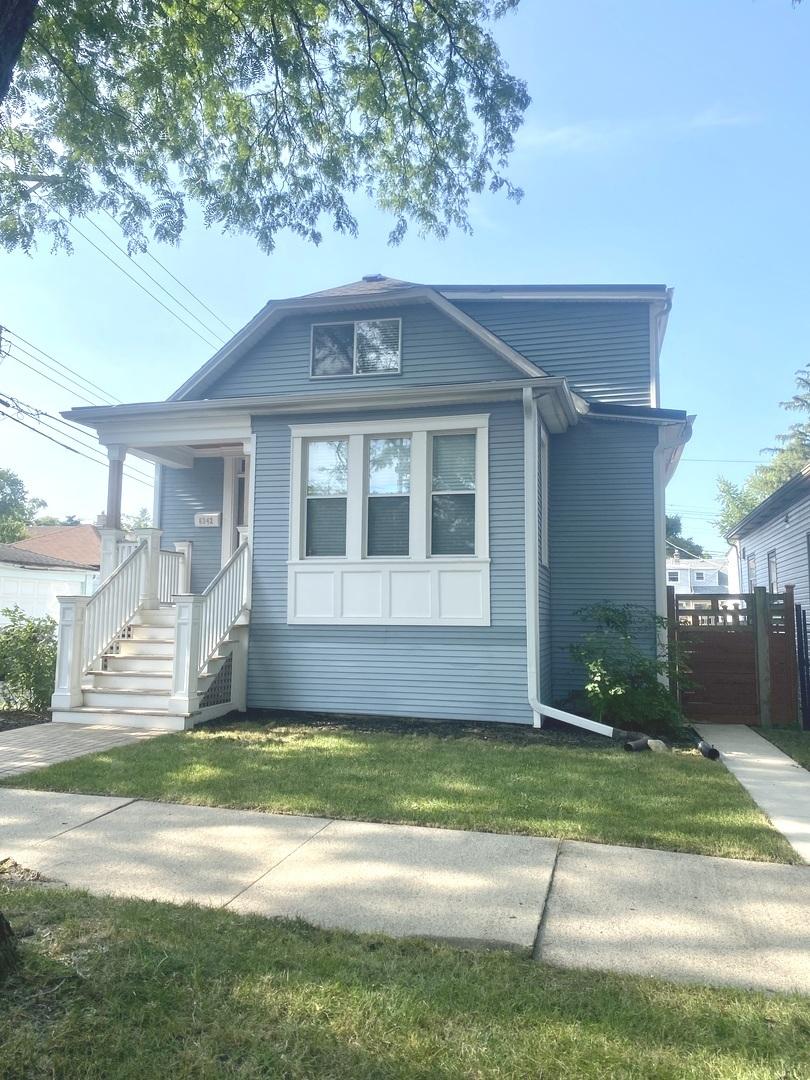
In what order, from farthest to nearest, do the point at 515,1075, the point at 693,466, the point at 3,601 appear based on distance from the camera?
the point at 693,466, the point at 3,601, the point at 515,1075

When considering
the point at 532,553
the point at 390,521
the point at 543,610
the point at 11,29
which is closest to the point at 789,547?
the point at 543,610

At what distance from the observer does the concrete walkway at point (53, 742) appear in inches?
255

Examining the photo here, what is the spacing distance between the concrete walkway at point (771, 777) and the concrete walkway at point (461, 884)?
944mm

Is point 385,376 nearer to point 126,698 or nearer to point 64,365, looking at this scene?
point 126,698

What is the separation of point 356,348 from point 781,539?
9.80 metres

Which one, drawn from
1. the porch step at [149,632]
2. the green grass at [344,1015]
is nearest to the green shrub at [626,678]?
the porch step at [149,632]

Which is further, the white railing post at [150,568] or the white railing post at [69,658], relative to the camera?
the white railing post at [150,568]

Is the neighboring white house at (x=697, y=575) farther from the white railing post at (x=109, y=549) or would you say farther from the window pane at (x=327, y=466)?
the white railing post at (x=109, y=549)

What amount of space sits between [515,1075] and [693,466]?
58.6 m

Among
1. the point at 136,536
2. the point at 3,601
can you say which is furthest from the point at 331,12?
the point at 3,601

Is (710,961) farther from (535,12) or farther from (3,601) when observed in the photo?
(3,601)

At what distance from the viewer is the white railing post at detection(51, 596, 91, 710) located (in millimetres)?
8641

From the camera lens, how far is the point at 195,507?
1166 cm

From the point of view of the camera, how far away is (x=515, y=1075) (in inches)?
80.1
